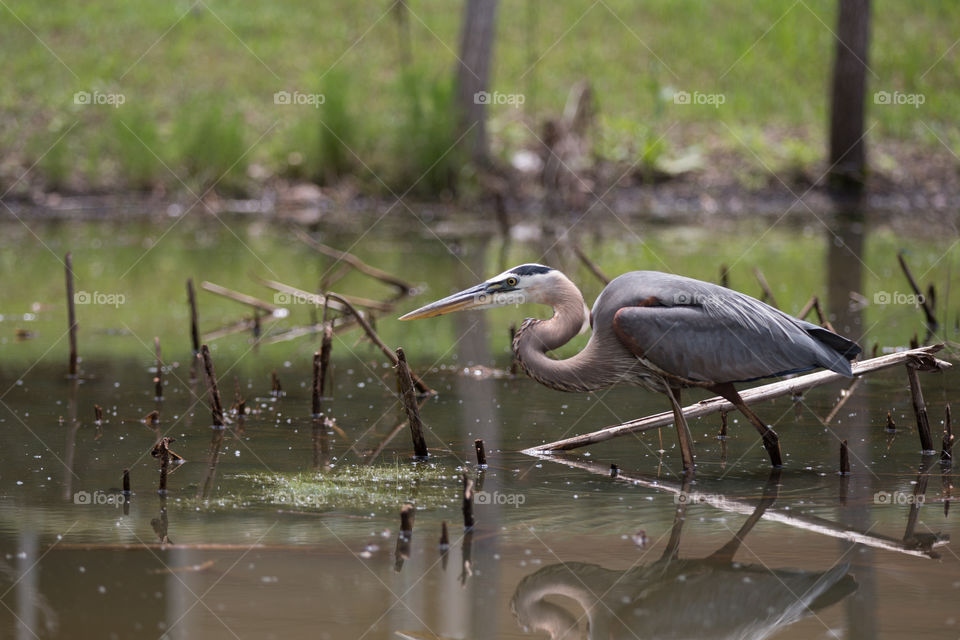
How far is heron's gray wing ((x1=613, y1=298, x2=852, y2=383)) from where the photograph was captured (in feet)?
20.3

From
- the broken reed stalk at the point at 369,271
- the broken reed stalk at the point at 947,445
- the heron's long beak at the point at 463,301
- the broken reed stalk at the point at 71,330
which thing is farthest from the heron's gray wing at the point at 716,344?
the broken reed stalk at the point at 369,271

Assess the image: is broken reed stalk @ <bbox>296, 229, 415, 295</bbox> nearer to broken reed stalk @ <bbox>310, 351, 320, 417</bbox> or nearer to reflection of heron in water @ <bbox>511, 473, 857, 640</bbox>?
broken reed stalk @ <bbox>310, 351, 320, 417</bbox>

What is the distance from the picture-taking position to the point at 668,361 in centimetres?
623

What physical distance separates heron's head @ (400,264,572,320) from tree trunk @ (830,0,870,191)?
542 inches

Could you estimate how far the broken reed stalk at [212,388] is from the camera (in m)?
6.75

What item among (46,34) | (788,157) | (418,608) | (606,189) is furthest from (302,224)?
(418,608)

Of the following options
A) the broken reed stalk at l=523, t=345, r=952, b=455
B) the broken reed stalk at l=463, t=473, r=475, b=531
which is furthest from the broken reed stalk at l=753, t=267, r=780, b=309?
the broken reed stalk at l=463, t=473, r=475, b=531

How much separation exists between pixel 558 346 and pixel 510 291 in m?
0.40

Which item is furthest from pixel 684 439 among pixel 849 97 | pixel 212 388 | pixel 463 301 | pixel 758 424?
pixel 849 97

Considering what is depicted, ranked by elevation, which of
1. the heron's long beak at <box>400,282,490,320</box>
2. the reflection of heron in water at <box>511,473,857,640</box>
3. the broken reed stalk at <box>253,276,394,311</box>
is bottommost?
the reflection of heron in water at <box>511,473,857,640</box>

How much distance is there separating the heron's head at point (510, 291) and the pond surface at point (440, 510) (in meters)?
0.74

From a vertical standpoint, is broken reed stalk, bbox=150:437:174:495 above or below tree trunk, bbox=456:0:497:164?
below

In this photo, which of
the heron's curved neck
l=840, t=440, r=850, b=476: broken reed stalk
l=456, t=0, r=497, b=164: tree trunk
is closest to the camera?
l=840, t=440, r=850, b=476: broken reed stalk

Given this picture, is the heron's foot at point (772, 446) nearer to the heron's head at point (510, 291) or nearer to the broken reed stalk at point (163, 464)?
the heron's head at point (510, 291)
